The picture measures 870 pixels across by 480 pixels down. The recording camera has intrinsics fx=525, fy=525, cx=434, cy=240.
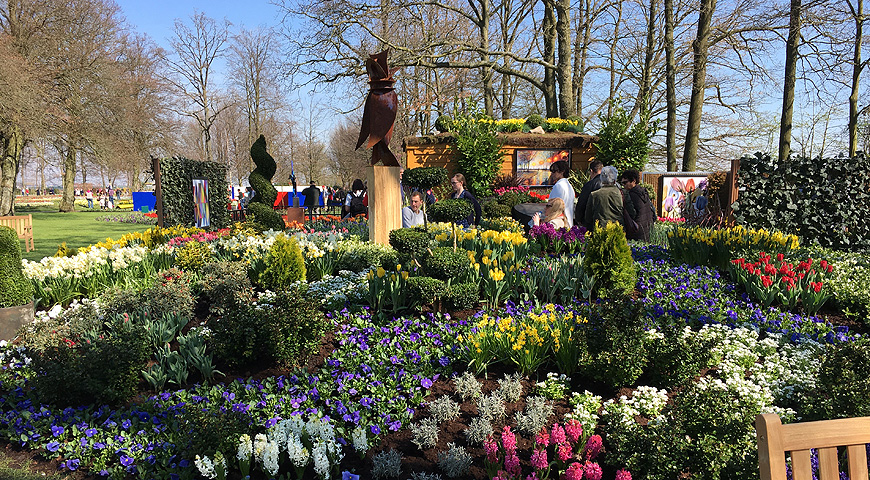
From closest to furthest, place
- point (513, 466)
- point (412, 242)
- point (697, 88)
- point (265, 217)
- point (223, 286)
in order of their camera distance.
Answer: point (513, 466) < point (223, 286) < point (412, 242) < point (265, 217) < point (697, 88)

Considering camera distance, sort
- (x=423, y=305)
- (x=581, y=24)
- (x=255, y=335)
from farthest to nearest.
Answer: (x=581, y=24)
(x=423, y=305)
(x=255, y=335)

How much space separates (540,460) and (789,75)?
1863cm

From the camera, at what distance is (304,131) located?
159 ft

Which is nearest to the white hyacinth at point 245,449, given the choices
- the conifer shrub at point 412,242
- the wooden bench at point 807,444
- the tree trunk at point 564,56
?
the wooden bench at point 807,444

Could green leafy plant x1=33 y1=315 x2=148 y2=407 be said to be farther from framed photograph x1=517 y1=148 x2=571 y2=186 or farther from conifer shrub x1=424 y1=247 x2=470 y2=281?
framed photograph x1=517 y1=148 x2=571 y2=186

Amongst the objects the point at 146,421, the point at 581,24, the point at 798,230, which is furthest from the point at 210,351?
the point at 581,24

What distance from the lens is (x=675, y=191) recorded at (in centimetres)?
1684

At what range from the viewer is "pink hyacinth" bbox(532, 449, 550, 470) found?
9.48 ft

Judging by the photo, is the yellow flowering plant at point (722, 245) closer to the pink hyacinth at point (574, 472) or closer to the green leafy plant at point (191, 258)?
the pink hyacinth at point (574, 472)

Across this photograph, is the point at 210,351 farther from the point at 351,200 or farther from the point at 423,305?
the point at 351,200

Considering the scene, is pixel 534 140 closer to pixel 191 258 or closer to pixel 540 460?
pixel 191 258

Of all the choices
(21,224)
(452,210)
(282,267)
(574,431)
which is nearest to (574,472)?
(574,431)

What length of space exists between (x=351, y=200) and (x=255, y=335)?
13066mm

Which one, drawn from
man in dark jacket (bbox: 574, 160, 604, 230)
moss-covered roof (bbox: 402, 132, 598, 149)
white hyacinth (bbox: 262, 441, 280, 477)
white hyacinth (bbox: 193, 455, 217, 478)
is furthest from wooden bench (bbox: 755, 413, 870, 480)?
moss-covered roof (bbox: 402, 132, 598, 149)
